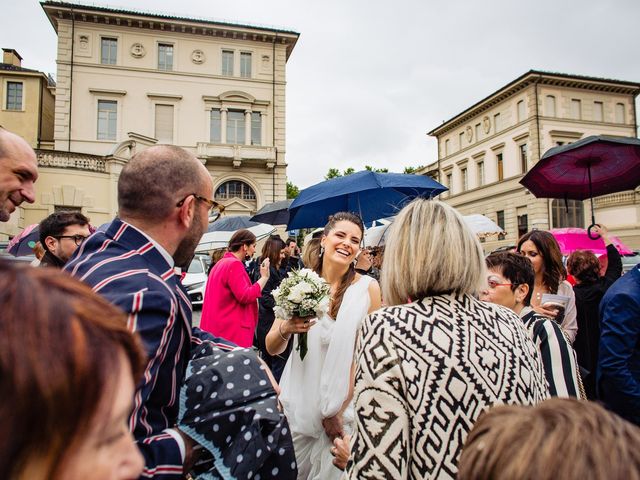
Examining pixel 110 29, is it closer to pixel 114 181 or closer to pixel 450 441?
pixel 114 181

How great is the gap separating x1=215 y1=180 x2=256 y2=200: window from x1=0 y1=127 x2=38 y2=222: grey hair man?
27.2 meters

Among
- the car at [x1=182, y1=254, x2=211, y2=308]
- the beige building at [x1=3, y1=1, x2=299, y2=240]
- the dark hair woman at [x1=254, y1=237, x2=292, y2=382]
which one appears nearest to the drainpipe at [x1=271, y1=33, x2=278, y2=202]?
the beige building at [x1=3, y1=1, x2=299, y2=240]

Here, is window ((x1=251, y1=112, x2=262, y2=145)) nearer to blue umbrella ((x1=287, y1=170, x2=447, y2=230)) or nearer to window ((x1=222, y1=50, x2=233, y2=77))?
window ((x1=222, y1=50, x2=233, y2=77))

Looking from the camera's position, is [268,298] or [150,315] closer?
[150,315]

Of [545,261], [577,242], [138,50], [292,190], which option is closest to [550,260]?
[545,261]

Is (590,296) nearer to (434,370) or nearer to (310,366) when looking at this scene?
(310,366)

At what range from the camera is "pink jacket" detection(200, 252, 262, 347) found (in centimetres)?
527

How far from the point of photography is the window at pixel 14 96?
95.7 feet

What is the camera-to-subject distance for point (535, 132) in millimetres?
35281

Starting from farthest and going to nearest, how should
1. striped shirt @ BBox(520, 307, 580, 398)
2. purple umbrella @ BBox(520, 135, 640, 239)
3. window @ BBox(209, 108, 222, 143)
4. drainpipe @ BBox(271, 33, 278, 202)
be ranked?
drainpipe @ BBox(271, 33, 278, 202) < window @ BBox(209, 108, 222, 143) < purple umbrella @ BBox(520, 135, 640, 239) < striped shirt @ BBox(520, 307, 580, 398)

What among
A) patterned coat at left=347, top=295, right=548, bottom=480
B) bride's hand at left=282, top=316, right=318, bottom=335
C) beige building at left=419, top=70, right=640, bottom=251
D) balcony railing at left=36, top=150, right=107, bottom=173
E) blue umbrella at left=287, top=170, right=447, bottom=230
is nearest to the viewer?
patterned coat at left=347, top=295, right=548, bottom=480

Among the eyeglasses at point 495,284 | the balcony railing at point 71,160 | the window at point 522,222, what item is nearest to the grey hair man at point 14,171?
the eyeglasses at point 495,284

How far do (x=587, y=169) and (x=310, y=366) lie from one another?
4.65m

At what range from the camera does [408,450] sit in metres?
1.53
